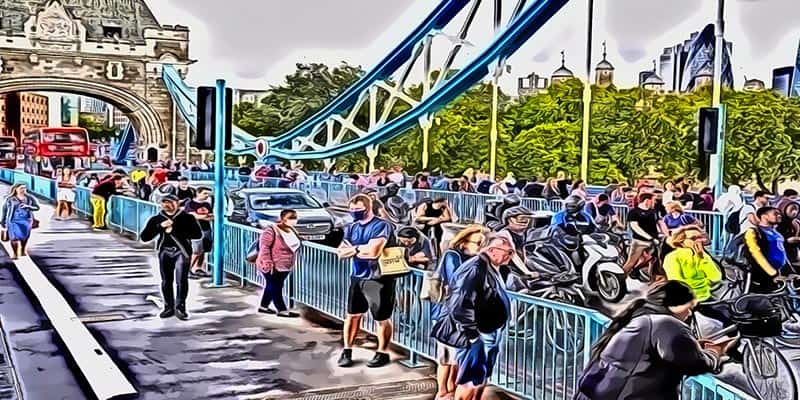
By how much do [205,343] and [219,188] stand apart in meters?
2.59

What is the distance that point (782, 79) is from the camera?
18.6 metres

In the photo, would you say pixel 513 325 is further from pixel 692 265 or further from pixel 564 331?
pixel 692 265

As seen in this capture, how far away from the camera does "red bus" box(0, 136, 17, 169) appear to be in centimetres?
1230

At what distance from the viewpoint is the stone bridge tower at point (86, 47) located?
1060cm

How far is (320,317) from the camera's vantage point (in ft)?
22.6

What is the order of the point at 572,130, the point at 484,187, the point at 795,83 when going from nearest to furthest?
1. the point at 484,187
2. the point at 795,83
3. the point at 572,130

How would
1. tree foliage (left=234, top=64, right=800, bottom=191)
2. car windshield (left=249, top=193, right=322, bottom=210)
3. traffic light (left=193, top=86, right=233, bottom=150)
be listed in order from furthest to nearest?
tree foliage (left=234, top=64, right=800, bottom=191)
car windshield (left=249, top=193, right=322, bottom=210)
traffic light (left=193, top=86, right=233, bottom=150)

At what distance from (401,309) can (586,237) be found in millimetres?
2229

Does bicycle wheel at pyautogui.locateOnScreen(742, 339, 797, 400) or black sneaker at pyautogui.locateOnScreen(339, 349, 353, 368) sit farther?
black sneaker at pyautogui.locateOnScreen(339, 349, 353, 368)

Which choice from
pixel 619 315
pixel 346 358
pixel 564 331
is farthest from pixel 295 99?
pixel 619 315

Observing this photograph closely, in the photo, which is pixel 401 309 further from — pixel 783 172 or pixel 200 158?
pixel 783 172

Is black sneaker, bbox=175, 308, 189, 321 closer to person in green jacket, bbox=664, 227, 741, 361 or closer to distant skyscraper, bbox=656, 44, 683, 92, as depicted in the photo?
person in green jacket, bbox=664, 227, 741, 361

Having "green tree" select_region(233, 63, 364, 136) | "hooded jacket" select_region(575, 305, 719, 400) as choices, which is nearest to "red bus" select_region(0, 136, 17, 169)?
"green tree" select_region(233, 63, 364, 136)

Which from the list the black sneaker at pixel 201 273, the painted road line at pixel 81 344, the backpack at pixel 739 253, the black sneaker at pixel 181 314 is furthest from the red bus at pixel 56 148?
the backpack at pixel 739 253
